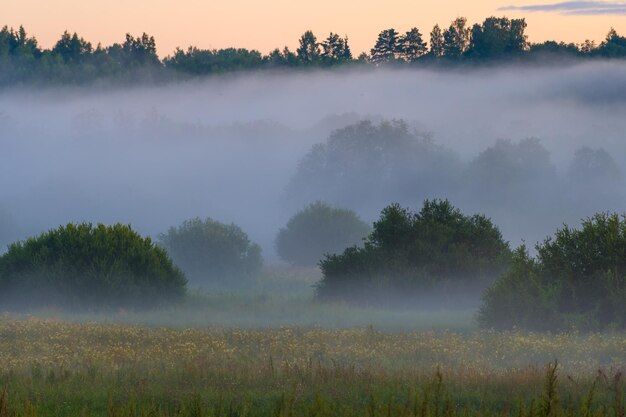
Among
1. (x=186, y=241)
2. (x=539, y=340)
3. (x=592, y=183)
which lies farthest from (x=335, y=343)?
(x=592, y=183)

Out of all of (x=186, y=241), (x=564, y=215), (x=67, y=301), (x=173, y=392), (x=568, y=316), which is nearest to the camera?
(x=173, y=392)

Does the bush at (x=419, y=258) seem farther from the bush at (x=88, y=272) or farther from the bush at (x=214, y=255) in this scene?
the bush at (x=214, y=255)

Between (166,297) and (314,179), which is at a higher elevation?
(314,179)

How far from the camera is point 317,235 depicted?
9525 centimetres

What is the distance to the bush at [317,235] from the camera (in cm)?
9500

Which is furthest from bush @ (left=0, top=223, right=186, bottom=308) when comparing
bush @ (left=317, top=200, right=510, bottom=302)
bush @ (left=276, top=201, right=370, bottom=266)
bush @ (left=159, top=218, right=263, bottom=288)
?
bush @ (left=276, top=201, right=370, bottom=266)

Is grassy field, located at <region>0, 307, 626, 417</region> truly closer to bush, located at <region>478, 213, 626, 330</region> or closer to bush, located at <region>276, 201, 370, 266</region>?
bush, located at <region>478, 213, 626, 330</region>

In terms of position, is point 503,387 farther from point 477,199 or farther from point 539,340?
point 477,199

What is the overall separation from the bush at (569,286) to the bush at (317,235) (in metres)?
56.4

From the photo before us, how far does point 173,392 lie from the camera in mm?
20047

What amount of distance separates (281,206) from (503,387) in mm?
146379

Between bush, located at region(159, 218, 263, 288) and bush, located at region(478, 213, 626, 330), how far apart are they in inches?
1742

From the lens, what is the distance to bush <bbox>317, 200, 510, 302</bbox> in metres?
49.9

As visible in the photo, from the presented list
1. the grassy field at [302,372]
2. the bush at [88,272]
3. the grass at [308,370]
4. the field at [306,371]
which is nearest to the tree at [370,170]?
the bush at [88,272]
